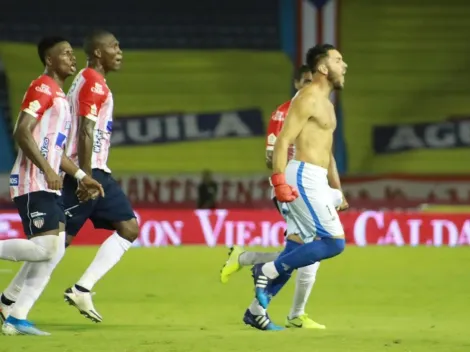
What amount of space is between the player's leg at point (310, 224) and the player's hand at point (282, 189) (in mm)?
182

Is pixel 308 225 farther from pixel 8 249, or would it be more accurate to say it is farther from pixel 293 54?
pixel 293 54

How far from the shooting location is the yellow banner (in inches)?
1040

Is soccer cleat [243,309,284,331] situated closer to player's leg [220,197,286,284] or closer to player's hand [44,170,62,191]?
player's leg [220,197,286,284]

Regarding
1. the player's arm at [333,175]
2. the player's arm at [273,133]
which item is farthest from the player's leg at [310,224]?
the player's arm at [273,133]

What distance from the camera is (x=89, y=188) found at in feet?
28.0

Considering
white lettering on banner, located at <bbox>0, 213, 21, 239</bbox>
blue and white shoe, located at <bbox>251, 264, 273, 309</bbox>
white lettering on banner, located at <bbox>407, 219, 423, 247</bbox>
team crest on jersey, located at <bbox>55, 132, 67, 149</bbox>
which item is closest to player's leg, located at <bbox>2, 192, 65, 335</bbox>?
team crest on jersey, located at <bbox>55, 132, 67, 149</bbox>

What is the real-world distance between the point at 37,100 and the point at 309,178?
185 cm

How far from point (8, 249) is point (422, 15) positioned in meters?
20.1

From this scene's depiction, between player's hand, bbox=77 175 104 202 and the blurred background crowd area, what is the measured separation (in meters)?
17.5

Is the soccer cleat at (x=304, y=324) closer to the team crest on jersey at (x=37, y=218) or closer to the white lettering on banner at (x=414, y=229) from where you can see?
the team crest on jersey at (x=37, y=218)

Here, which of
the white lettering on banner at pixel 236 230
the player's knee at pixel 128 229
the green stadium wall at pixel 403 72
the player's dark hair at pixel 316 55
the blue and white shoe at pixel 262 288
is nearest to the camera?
the blue and white shoe at pixel 262 288

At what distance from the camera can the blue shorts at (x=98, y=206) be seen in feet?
29.5

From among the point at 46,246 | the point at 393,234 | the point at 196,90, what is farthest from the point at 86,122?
the point at 196,90

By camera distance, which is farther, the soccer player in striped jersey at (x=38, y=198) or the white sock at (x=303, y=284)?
the white sock at (x=303, y=284)
